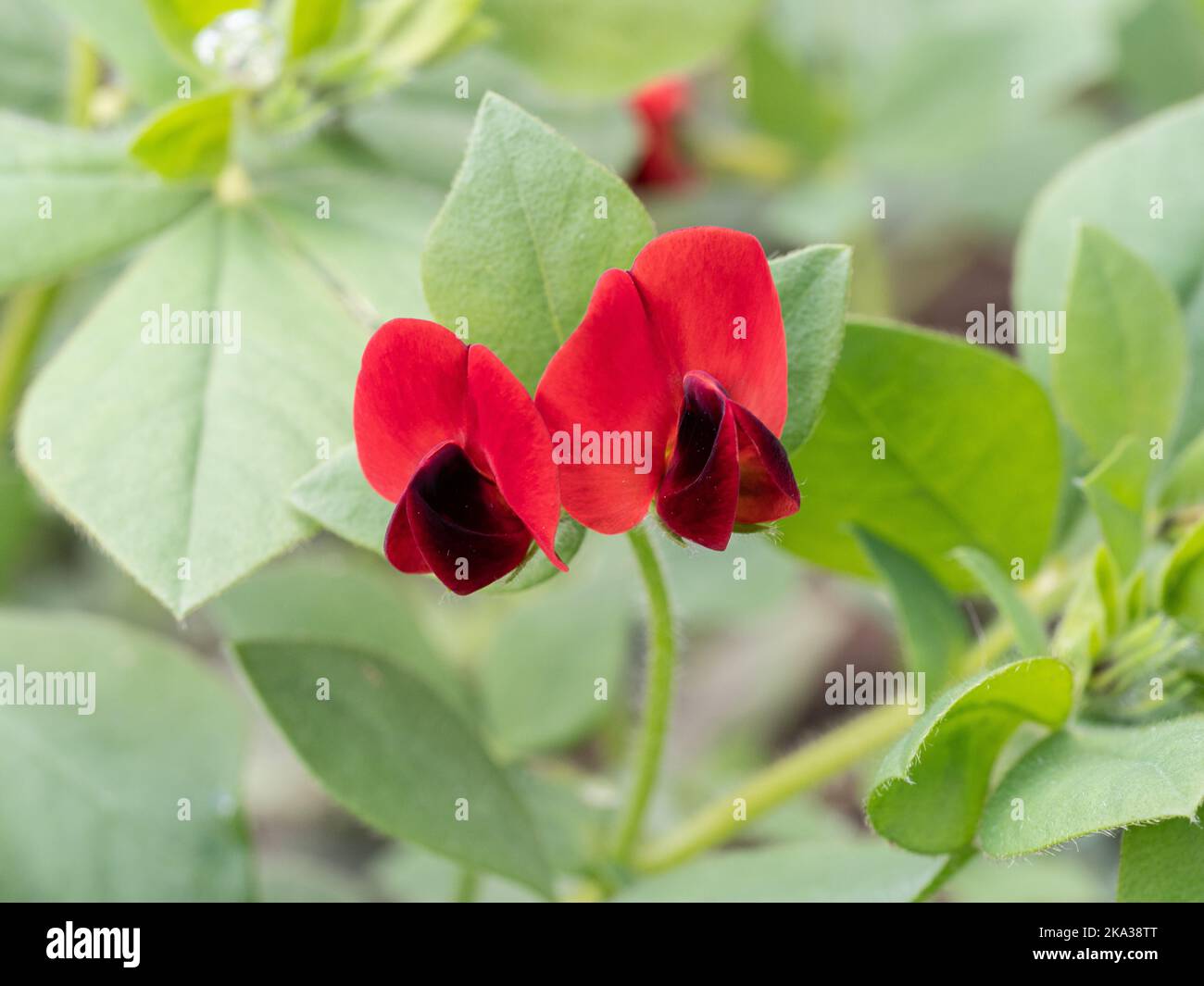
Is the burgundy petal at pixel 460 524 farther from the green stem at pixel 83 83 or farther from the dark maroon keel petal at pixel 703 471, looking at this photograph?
the green stem at pixel 83 83

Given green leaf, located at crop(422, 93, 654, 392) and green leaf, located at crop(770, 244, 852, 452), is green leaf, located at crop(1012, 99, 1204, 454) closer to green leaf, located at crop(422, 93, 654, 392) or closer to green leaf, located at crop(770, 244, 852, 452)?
green leaf, located at crop(770, 244, 852, 452)

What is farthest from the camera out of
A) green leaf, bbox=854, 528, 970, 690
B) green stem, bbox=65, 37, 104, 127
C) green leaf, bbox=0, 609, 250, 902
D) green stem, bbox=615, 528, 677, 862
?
green stem, bbox=65, 37, 104, 127

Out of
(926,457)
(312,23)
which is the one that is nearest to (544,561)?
(926,457)

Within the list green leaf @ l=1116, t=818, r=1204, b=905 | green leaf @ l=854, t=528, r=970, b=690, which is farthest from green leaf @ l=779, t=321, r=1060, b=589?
green leaf @ l=1116, t=818, r=1204, b=905

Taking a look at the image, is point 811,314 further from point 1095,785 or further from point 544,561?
point 1095,785

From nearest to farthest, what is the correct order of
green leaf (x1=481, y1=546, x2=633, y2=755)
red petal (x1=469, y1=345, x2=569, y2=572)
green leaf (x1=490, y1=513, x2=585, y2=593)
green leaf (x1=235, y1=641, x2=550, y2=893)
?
red petal (x1=469, y1=345, x2=569, y2=572) < green leaf (x1=490, y1=513, x2=585, y2=593) < green leaf (x1=235, y1=641, x2=550, y2=893) < green leaf (x1=481, y1=546, x2=633, y2=755)
